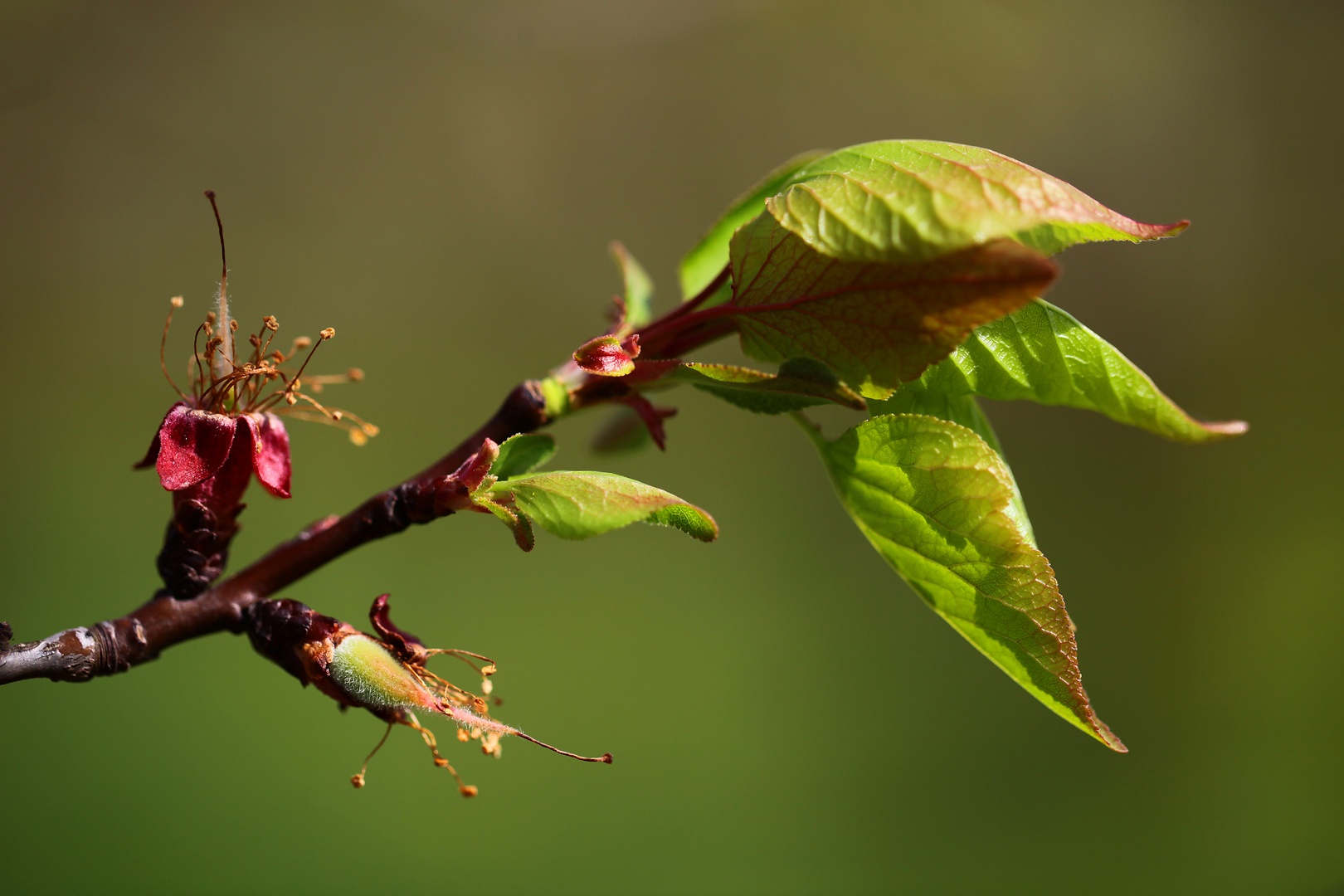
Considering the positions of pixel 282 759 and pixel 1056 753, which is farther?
pixel 1056 753

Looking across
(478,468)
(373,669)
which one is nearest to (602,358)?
(478,468)

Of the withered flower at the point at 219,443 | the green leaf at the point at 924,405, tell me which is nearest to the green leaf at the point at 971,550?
the green leaf at the point at 924,405

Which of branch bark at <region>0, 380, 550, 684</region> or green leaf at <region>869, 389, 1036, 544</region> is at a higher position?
green leaf at <region>869, 389, 1036, 544</region>

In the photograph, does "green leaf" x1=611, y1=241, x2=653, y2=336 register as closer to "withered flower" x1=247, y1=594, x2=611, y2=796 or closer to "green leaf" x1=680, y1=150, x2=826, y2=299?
"green leaf" x1=680, y1=150, x2=826, y2=299

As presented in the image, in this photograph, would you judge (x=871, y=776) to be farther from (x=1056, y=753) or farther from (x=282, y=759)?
(x=282, y=759)

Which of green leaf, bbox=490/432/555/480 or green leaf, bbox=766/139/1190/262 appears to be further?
green leaf, bbox=490/432/555/480

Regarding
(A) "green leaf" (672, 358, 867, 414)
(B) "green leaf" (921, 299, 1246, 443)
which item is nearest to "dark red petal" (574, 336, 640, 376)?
(A) "green leaf" (672, 358, 867, 414)

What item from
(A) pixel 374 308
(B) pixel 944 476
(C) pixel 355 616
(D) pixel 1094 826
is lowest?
(D) pixel 1094 826

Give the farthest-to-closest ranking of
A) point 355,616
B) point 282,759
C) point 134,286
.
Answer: point 134,286 → point 355,616 → point 282,759

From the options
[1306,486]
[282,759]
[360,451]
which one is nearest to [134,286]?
[360,451]
